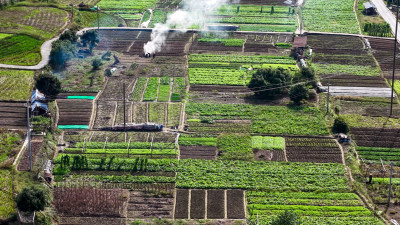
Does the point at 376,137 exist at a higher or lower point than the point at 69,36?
lower

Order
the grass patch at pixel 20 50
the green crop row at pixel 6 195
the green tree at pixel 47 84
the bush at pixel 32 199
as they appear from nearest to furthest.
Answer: the bush at pixel 32 199, the green crop row at pixel 6 195, the green tree at pixel 47 84, the grass patch at pixel 20 50

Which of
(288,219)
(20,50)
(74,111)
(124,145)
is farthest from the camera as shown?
(20,50)

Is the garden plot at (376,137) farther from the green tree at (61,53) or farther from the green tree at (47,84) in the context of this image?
the green tree at (61,53)

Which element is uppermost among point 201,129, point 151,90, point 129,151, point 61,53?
point 61,53

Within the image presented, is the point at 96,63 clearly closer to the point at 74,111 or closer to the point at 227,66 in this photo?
the point at 74,111

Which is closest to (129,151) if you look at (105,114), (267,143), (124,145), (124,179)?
(124,145)

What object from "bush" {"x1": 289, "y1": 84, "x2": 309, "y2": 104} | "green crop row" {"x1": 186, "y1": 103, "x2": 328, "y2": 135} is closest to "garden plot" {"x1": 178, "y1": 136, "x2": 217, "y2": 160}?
"green crop row" {"x1": 186, "y1": 103, "x2": 328, "y2": 135}

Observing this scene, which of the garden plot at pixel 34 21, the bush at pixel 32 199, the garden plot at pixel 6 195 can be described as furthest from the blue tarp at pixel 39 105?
the garden plot at pixel 34 21
